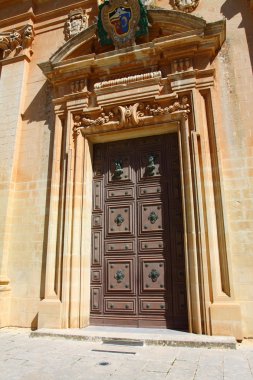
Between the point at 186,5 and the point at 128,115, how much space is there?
2.45 m

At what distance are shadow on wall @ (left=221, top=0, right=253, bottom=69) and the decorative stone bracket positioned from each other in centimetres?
144

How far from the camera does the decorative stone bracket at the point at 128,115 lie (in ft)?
17.7

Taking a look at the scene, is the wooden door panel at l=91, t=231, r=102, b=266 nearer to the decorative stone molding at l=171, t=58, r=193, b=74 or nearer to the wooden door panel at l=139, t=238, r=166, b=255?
the wooden door panel at l=139, t=238, r=166, b=255

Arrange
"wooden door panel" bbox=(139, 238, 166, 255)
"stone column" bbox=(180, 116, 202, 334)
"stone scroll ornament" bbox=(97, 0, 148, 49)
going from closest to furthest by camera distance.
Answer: "stone column" bbox=(180, 116, 202, 334) → "wooden door panel" bbox=(139, 238, 166, 255) → "stone scroll ornament" bbox=(97, 0, 148, 49)

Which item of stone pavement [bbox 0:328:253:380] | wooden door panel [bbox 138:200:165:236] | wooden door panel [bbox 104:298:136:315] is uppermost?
wooden door panel [bbox 138:200:165:236]

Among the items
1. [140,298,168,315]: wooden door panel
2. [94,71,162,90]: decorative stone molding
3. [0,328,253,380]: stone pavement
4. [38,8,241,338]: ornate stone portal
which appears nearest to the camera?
[0,328,253,380]: stone pavement

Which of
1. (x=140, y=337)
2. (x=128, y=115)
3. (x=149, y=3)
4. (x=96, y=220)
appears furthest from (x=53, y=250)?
(x=149, y=3)

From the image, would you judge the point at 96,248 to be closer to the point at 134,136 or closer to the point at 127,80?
the point at 134,136

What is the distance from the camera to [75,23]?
6867 mm

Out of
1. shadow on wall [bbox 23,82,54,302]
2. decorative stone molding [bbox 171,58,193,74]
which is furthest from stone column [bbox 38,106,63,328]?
decorative stone molding [bbox 171,58,193,74]

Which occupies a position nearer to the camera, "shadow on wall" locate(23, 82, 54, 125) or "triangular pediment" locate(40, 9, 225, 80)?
"triangular pediment" locate(40, 9, 225, 80)

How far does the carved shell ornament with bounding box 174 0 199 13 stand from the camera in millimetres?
6043

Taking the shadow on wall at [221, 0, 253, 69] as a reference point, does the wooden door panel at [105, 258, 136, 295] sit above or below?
below

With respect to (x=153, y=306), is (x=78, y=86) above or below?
above
